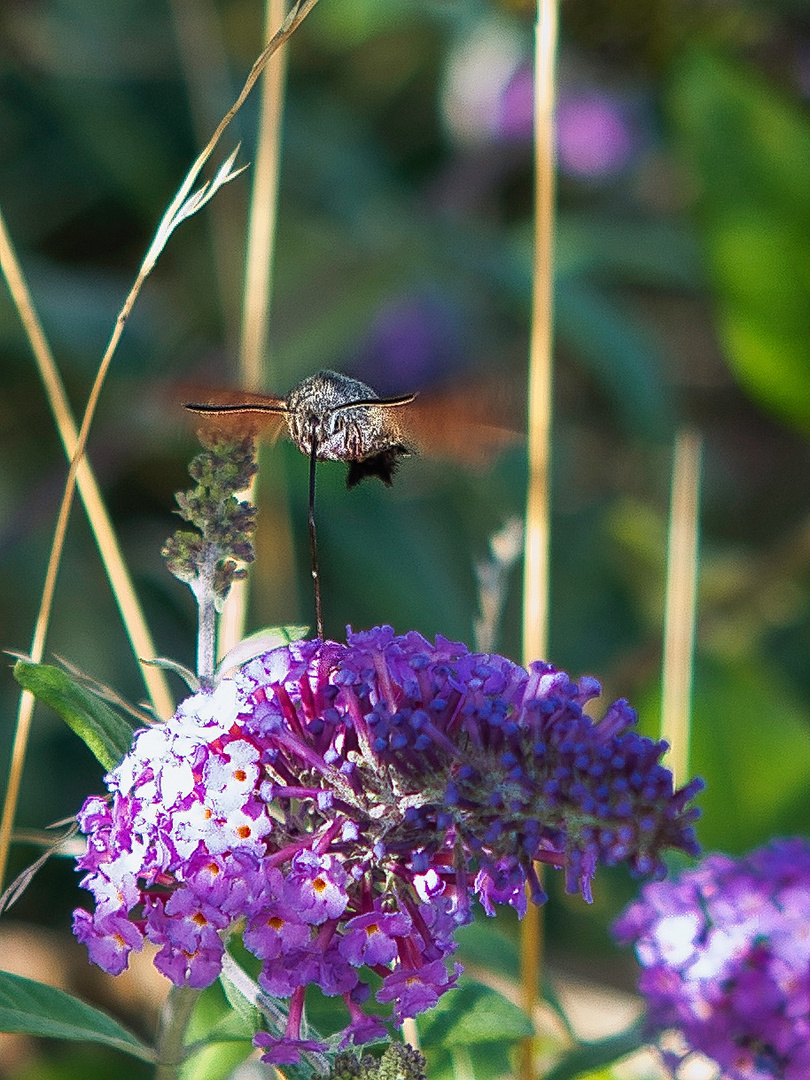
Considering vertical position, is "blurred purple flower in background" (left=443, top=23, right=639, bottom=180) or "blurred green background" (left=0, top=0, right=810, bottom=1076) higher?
"blurred purple flower in background" (left=443, top=23, right=639, bottom=180)

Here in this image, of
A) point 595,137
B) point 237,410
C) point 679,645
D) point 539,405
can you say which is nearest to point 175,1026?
point 237,410

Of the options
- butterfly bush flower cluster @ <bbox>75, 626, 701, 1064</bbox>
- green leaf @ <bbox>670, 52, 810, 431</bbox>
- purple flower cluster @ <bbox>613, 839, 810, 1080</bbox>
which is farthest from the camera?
green leaf @ <bbox>670, 52, 810, 431</bbox>

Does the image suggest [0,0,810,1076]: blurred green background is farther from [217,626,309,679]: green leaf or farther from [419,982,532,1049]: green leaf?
[217,626,309,679]: green leaf

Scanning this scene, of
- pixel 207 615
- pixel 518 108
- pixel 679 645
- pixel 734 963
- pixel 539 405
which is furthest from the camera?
pixel 518 108

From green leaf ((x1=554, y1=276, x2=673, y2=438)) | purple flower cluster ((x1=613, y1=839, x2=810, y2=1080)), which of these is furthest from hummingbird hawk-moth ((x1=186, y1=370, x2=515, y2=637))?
green leaf ((x1=554, y1=276, x2=673, y2=438))

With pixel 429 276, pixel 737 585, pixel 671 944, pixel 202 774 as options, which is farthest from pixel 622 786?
pixel 429 276

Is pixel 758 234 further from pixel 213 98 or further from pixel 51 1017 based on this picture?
pixel 51 1017
